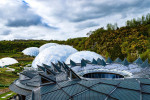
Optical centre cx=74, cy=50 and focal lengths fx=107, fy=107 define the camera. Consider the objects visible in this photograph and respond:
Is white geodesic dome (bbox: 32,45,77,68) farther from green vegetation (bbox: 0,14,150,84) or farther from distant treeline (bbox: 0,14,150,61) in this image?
distant treeline (bbox: 0,14,150,61)

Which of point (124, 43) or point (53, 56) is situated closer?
point (53, 56)

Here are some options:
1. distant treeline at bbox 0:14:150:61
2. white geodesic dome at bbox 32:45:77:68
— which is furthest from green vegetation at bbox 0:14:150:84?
white geodesic dome at bbox 32:45:77:68

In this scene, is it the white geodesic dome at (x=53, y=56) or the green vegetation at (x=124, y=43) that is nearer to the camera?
the white geodesic dome at (x=53, y=56)

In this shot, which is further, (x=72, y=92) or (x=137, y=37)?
(x=137, y=37)

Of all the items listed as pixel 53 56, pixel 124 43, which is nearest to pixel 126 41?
pixel 124 43

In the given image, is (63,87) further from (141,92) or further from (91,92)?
(141,92)

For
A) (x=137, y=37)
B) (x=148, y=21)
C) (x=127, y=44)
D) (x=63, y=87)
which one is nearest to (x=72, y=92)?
(x=63, y=87)

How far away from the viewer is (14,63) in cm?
8462

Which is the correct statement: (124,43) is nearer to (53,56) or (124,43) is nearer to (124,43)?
(124,43)

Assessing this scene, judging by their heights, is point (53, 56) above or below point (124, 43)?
below

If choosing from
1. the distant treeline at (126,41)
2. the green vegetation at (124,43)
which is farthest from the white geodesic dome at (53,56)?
the distant treeline at (126,41)

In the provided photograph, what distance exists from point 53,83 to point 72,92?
185 inches

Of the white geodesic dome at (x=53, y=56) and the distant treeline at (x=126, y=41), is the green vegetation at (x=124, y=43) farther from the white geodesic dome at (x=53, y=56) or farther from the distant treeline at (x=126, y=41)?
the white geodesic dome at (x=53, y=56)

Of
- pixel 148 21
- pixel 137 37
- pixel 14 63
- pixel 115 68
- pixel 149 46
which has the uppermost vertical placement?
pixel 148 21
